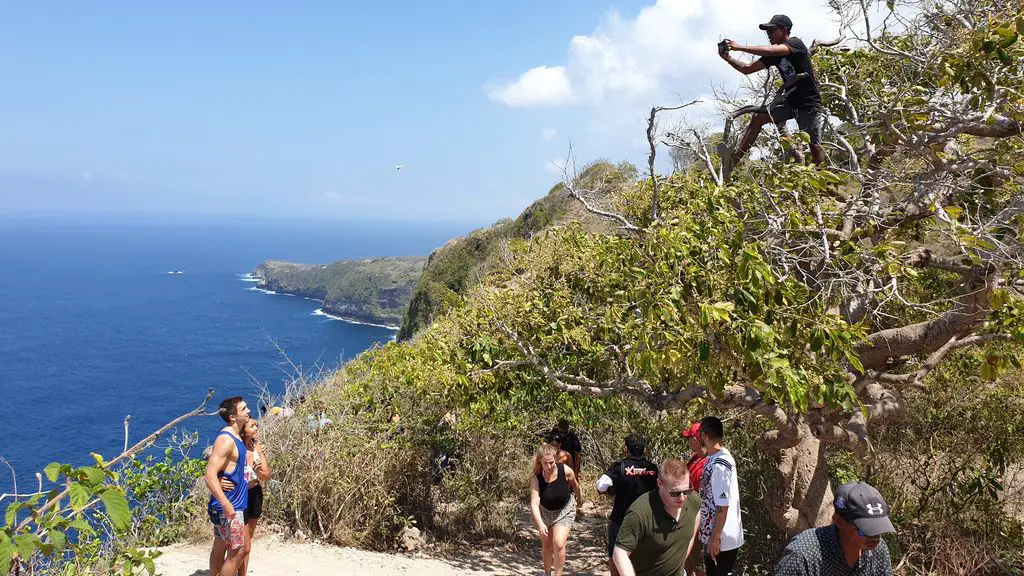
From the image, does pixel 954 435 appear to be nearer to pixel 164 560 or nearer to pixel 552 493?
pixel 552 493

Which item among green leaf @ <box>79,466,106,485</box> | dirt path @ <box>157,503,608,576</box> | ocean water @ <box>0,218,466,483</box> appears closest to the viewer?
green leaf @ <box>79,466,106,485</box>

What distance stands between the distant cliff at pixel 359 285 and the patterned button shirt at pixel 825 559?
94728 mm

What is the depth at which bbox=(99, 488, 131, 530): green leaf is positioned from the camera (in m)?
2.71

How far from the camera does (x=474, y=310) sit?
28.8 feet

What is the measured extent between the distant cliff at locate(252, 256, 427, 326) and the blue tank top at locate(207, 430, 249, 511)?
9154 centimetres

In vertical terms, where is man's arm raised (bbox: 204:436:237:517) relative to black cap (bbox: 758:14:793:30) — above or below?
below

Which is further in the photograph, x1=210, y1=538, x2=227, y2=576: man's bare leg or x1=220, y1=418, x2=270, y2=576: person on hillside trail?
x1=220, y1=418, x2=270, y2=576: person on hillside trail

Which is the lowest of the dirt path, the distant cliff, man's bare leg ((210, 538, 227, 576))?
the distant cliff

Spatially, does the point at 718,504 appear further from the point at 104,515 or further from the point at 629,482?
the point at 104,515

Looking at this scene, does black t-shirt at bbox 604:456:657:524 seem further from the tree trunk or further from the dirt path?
the dirt path

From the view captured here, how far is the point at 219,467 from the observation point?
216 inches

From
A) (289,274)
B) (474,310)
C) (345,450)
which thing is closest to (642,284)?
(474,310)

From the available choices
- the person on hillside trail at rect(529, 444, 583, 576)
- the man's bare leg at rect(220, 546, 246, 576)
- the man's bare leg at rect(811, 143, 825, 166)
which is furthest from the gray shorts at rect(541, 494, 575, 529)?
the man's bare leg at rect(811, 143, 825, 166)

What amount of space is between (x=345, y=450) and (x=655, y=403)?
4047 mm
